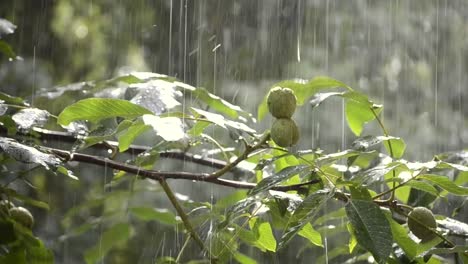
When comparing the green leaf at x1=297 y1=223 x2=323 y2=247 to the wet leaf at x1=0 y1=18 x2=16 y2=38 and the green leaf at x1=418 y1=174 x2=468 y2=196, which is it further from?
the wet leaf at x1=0 y1=18 x2=16 y2=38

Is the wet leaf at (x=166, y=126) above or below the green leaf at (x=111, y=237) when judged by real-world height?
above

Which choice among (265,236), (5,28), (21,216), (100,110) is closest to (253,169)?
(265,236)

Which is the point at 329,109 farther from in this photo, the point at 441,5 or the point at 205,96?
the point at 205,96

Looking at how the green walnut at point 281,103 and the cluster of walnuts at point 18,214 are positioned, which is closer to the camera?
the green walnut at point 281,103

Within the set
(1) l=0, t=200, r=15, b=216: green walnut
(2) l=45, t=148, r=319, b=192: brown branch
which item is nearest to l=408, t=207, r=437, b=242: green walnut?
(2) l=45, t=148, r=319, b=192: brown branch

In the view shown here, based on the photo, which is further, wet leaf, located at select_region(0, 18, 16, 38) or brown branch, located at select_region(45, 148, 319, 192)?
wet leaf, located at select_region(0, 18, 16, 38)

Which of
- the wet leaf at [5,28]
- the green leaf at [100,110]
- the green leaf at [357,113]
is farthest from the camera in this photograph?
the wet leaf at [5,28]

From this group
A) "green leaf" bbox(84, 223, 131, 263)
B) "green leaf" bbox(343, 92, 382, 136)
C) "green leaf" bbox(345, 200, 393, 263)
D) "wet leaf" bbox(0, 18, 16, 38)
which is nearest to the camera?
"green leaf" bbox(345, 200, 393, 263)

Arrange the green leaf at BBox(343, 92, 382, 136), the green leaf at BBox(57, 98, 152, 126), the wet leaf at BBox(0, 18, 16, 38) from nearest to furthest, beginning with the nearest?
1. the green leaf at BBox(57, 98, 152, 126)
2. the green leaf at BBox(343, 92, 382, 136)
3. the wet leaf at BBox(0, 18, 16, 38)

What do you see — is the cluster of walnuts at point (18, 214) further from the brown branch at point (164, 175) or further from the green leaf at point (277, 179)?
the green leaf at point (277, 179)

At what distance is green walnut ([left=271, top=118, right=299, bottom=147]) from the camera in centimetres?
80

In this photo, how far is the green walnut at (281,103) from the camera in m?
0.82

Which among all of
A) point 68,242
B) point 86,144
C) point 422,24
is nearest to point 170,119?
point 86,144

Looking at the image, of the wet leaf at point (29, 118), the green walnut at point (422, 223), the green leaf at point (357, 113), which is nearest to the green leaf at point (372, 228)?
the green walnut at point (422, 223)
